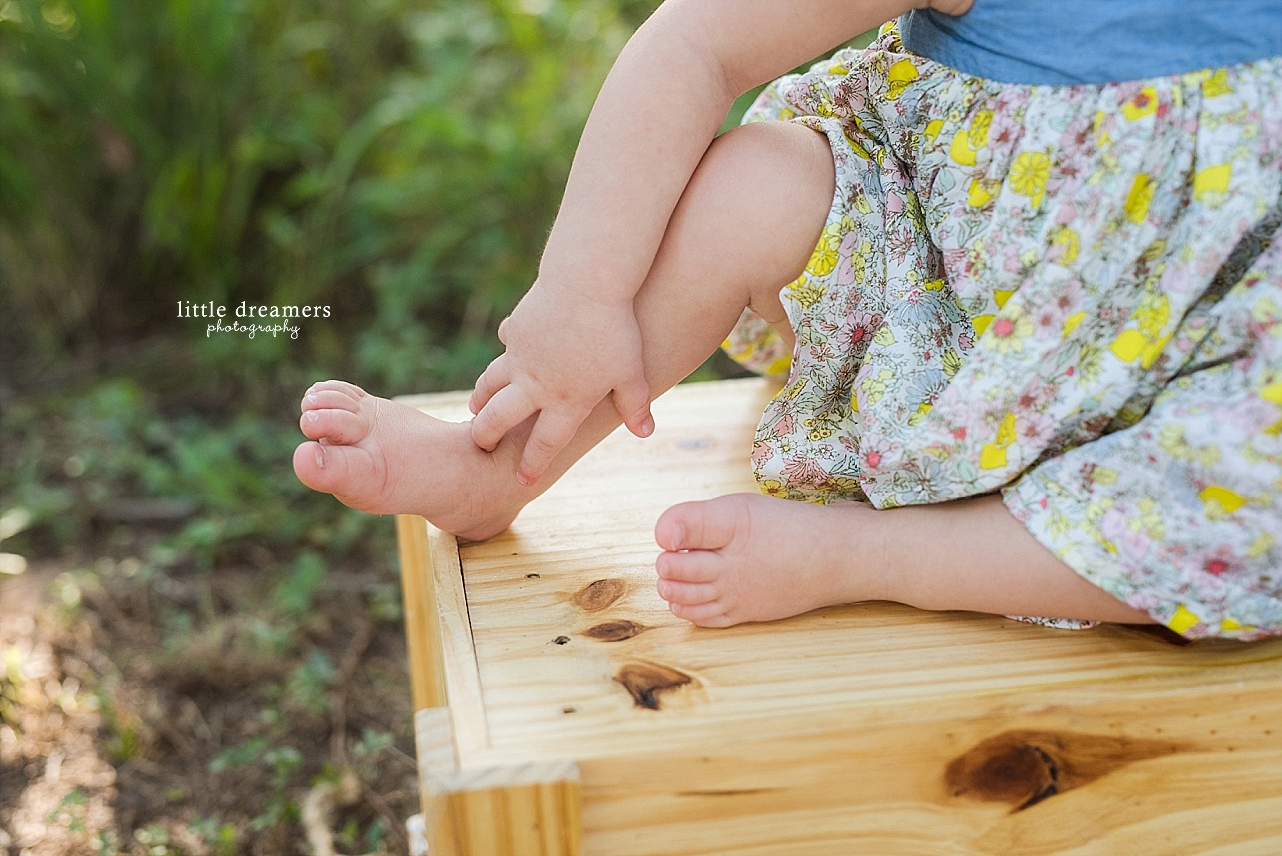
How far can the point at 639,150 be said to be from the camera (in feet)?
2.52

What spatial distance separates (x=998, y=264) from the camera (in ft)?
2.53

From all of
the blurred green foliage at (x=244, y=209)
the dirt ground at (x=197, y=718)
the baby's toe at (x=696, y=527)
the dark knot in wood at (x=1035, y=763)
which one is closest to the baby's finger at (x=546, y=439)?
the baby's toe at (x=696, y=527)

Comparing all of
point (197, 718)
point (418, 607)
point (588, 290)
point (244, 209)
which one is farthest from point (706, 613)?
point (244, 209)

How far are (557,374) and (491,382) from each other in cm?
7

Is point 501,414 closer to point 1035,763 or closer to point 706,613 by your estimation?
point 706,613

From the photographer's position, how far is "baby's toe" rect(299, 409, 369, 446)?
816 mm

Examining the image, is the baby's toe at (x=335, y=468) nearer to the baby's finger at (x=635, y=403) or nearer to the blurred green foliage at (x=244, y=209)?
the baby's finger at (x=635, y=403)

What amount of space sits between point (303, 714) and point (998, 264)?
950mm

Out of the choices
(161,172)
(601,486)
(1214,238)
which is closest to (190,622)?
(601,486)

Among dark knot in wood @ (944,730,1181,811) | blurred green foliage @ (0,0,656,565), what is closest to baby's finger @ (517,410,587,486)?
dark knot in wood @ (944,730,1181,811)

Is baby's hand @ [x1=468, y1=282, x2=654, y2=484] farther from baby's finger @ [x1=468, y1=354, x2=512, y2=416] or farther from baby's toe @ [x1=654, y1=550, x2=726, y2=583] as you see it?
baby's toe @ [x1=654, y1=550, x2=726, y2=583]

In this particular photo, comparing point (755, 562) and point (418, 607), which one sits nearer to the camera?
point (755, 562)

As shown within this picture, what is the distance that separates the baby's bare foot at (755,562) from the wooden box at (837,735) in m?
0.02

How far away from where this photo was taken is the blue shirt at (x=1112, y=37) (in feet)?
2.34
